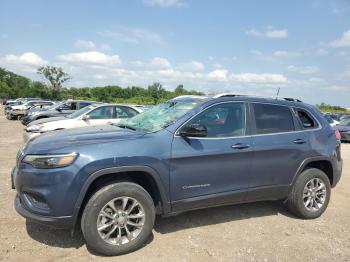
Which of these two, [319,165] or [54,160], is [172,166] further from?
[319,165]

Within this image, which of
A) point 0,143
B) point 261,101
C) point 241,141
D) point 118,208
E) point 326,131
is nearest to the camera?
point 118,208

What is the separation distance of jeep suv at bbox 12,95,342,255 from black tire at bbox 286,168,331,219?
0.05ft

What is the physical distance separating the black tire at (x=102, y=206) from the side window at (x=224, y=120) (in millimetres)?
1114

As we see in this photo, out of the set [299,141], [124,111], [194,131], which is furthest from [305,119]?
[124,111]

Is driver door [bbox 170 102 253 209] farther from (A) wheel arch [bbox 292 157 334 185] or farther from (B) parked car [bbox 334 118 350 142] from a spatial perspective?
(B) parked car [bbox 334 118 350 142]

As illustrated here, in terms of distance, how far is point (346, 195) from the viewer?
6742mm

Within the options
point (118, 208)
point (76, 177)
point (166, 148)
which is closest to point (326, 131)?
point (166, 148)

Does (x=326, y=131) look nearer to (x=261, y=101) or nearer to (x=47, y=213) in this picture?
(x=261, y=101)

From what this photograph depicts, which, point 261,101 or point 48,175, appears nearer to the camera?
point 48,175

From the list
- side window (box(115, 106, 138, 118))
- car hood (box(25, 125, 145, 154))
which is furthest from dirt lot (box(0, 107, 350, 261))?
side window (box(115, 106, 138, 118))

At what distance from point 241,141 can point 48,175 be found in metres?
2.43

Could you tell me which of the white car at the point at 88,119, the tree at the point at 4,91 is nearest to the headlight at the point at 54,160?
the white car at the point at 88,119

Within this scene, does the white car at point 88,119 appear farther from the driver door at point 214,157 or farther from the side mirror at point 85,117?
the driver door at point 214,157

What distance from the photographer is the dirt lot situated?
3.91 metres
